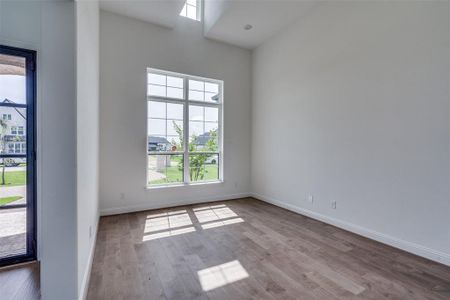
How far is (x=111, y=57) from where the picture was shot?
3.80 metres

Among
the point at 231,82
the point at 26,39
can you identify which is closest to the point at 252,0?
the point at 231,82

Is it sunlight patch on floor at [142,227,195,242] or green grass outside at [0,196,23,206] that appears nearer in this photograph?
green grass outside at [0,196,23,206]

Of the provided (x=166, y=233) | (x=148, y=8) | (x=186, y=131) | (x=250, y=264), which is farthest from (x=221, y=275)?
(x=148, y=8)

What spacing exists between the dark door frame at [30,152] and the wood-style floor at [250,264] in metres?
0.67

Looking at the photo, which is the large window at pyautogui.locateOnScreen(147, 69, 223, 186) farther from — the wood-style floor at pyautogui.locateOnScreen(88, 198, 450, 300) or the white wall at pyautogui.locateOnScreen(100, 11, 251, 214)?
the wood-style floor at pyautogui.locateOnScreen(88, 198, 450, 300)

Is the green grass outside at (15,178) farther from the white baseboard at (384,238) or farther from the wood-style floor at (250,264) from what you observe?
the white baseboard at (384,238)

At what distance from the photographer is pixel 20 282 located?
1.94 metres

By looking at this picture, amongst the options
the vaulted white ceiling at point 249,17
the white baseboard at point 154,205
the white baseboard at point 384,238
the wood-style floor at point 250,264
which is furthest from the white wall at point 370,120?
the white baseboard at point 154,205

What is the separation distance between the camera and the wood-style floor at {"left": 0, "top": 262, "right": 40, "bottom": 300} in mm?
1788

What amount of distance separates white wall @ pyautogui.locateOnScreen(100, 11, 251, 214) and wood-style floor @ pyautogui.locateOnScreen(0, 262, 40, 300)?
1629mm

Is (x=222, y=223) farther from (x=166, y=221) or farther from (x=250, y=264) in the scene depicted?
(x=250, y=264)

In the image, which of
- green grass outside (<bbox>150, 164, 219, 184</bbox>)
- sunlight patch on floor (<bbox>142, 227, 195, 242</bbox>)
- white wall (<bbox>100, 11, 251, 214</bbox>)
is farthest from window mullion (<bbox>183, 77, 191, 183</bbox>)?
sunlight patch on floor (<bbox>142, 227, 195, 242</bbox>)

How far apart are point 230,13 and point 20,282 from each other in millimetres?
4532

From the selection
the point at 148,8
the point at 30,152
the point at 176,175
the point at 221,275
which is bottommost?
the point at 221,275
